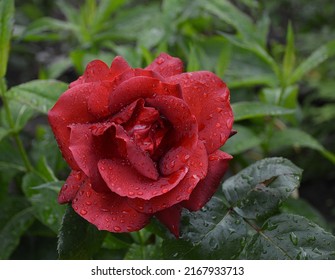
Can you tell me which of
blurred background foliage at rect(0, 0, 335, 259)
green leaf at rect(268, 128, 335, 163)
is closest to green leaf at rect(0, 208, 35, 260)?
blurred background foliage at rect(0, 0, 335, 259)

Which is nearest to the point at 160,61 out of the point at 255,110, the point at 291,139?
the point at 255,110

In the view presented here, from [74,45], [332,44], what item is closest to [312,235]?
[332,44]

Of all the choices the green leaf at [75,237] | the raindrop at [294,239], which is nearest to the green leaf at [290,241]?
the raindrop at [294,239]

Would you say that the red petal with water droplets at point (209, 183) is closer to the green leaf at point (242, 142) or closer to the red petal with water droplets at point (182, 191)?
the red petal with water droplets at point (182, 191)

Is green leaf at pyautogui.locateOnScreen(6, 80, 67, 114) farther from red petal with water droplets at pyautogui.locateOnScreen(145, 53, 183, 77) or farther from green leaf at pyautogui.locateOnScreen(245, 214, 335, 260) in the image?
green leaf at pyautogui.locateOnScreen(245, 214, 335, 260)

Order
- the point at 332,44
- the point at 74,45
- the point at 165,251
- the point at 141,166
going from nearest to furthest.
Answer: the point at 141,166, the point at 165,251, the point at 332,44, the point at 74,45
